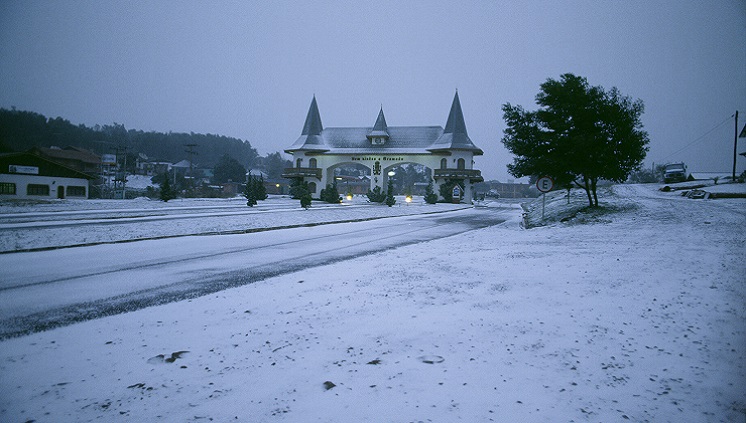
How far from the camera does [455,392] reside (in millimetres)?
2791

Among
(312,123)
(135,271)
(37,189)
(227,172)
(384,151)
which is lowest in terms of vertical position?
(135,271)

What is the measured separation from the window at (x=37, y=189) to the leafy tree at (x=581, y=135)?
5180cm

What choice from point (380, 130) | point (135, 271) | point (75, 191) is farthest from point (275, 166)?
point (135, 271)

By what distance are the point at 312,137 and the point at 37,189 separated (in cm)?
3815

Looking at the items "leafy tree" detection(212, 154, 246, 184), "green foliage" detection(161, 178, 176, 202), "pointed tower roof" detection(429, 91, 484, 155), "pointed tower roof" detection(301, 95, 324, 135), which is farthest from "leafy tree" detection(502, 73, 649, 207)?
"leafy tree" detection(212, 154, 246, 184)

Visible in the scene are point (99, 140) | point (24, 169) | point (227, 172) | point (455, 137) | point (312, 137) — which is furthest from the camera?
point (99, 140)

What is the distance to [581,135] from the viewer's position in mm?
16953

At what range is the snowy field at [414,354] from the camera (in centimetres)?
260

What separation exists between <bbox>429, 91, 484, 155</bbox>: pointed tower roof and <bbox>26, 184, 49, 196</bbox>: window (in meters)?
52.0

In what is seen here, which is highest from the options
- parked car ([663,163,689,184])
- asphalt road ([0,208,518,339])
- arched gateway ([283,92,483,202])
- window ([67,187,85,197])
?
arched gateway ([283,92,483,202])

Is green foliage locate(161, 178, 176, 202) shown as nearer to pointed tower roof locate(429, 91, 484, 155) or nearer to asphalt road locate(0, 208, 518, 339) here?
asphalt road locate(0, 208, 518, 339)

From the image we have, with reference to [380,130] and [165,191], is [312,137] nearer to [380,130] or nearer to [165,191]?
[380,130]

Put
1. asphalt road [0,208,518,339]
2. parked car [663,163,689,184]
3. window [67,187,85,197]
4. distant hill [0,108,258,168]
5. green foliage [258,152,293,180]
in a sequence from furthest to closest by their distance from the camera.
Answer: green foliage [258,152,293,180] < distant hill [0,108,258,168] < parked car [663,163,689,184] < window [67,187,85,197] < asphalt road [0,208,518,339]

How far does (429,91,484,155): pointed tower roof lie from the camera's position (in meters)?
56.0
